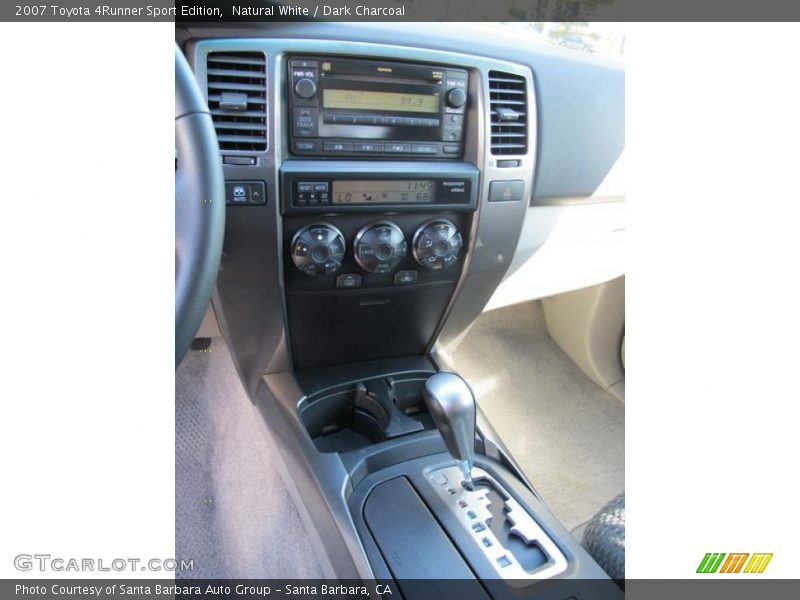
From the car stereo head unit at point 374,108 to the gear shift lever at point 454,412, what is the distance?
1.30ft

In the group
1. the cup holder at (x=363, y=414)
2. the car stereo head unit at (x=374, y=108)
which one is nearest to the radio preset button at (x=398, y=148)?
the car stereo head unit at (x=374, y=108)

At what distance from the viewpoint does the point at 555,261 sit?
1323 millimetres

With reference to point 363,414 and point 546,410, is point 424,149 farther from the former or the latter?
point 546,410

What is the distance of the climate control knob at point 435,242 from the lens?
971mm

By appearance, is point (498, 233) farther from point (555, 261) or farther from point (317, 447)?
point (317, 447)

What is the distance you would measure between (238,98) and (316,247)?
0.82 feet

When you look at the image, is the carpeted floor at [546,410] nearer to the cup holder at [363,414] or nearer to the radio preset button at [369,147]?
the cup holder at [363,414]

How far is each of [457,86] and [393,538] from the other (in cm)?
75

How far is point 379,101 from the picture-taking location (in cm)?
89

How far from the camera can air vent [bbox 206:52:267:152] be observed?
79 centimetres

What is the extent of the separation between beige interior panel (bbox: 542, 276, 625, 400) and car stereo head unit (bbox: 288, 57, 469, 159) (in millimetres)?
948

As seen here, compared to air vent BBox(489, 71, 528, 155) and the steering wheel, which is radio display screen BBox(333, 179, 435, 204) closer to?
air vent BBox(489, 71, 528, 155)

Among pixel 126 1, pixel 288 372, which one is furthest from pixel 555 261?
pixel 126 1

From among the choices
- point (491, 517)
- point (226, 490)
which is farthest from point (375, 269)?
point (226, 490)
